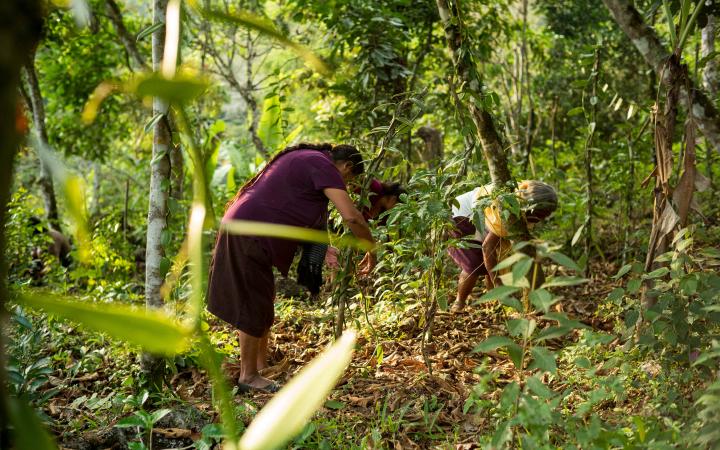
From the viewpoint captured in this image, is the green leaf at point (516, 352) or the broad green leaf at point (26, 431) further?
the green leaf at point (516, 352)

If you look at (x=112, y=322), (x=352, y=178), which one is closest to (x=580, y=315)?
(x=352, y=178)

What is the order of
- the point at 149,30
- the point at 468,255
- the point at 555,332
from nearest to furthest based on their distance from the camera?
the point at 555,332, the point at 149,30, the point at 468,255

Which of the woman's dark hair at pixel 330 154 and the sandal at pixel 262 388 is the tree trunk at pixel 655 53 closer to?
the woman's dark hair at pixel 330 154

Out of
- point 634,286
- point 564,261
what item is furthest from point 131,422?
point 634,286

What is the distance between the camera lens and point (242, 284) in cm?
338

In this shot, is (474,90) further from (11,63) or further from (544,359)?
(11,63)

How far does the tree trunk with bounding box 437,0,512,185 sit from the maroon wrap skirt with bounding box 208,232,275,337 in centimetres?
126

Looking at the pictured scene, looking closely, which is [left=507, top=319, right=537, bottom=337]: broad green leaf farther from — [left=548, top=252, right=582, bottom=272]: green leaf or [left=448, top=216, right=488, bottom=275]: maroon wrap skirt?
[left=448, top=216, right=488, bottom=275]: maroon wrap skirt

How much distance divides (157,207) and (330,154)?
100 cm

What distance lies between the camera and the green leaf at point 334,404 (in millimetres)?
2801

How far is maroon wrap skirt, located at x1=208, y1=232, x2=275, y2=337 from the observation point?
3340 millimetres

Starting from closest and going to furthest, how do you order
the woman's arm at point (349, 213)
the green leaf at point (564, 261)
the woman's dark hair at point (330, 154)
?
the green leaf at point (564, 261), the woman's arm at point (349, 213), the woman's dark hair at point (330, 154)

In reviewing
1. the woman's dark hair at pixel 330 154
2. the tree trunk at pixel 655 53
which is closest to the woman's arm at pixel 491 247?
the woman's dark hair at pixel 330 154

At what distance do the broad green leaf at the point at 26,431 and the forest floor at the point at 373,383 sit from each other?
152 centimetres
